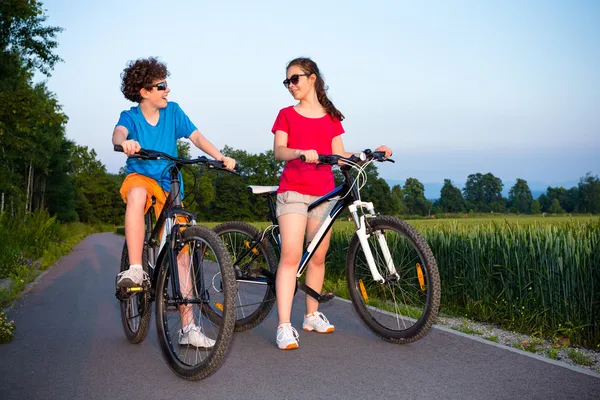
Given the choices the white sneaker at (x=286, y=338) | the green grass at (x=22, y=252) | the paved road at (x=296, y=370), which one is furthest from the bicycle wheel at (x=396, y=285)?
the green grass at (x=22, y=252)

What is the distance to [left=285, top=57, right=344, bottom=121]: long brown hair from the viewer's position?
473 cm

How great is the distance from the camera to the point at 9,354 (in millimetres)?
4527

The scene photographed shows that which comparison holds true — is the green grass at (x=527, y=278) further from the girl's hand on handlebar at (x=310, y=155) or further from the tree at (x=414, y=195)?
the tree at (x=414, y=195)

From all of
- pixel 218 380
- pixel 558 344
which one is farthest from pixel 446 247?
pixel 218 380

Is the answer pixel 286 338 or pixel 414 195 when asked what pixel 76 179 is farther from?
pixel 286 338

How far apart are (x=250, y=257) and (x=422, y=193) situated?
345 feet

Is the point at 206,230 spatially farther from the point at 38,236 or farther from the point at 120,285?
the point at 38,236

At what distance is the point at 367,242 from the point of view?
443 centimetres

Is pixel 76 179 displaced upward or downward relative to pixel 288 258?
upward

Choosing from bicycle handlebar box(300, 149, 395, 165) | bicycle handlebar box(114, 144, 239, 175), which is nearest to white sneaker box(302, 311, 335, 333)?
bicycle handlebar box(300, 149, 395, 165)

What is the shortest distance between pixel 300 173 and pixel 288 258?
68cm

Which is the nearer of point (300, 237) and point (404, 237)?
point (404, 237)

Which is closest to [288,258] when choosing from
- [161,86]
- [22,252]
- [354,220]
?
[354,220]

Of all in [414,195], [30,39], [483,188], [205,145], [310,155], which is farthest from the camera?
[414,195]
